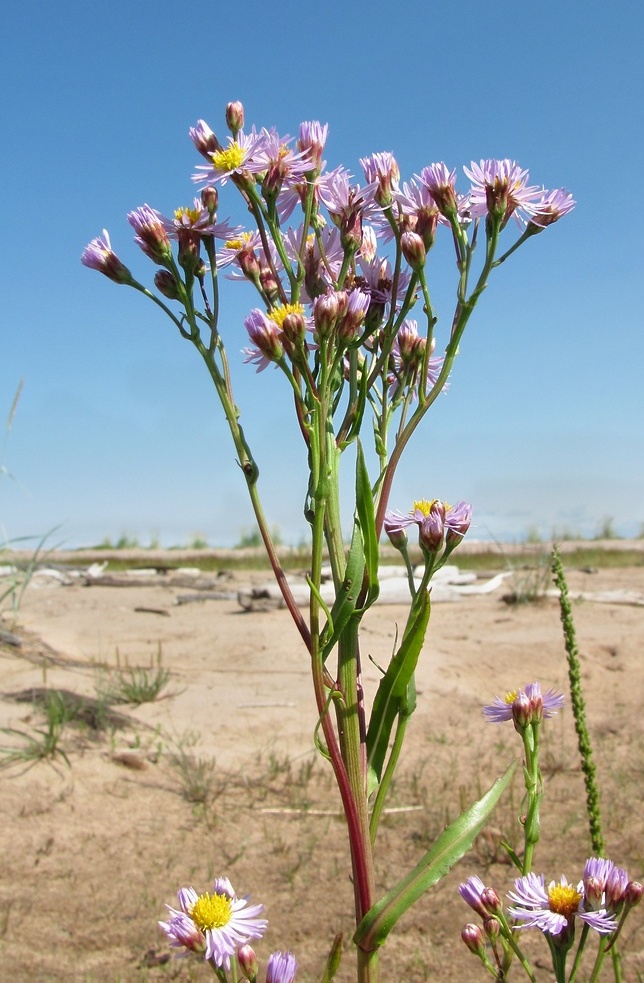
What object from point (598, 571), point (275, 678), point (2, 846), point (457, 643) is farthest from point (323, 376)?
point (598, 571)

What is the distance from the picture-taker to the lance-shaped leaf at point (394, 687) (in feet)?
4.57

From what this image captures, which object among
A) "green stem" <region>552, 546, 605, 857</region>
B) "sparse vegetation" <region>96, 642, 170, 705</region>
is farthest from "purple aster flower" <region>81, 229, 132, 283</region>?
"sparse vegetation" <region>96, 642, 170, 705</region>

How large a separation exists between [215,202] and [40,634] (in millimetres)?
4217

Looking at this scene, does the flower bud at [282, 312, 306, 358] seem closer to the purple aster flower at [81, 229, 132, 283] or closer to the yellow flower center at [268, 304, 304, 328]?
the yellow flower center at [268, 304, 304, 328]

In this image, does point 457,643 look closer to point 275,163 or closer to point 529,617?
point 529,617

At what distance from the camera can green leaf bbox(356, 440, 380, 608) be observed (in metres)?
1.40

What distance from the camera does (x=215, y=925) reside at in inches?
50.4

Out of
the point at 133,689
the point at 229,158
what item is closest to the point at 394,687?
the point at 229,158

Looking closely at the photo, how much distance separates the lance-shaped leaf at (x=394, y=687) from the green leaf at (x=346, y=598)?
4.0 inches

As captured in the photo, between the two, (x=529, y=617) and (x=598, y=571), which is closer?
(x=529, y=617)

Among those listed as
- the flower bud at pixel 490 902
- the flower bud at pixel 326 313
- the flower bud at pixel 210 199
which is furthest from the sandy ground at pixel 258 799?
the flower bud at pixel 210 199

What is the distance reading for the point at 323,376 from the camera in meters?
1.42

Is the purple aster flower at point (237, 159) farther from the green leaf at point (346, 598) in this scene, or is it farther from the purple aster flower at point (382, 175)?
the green leaf at point (346, 598)

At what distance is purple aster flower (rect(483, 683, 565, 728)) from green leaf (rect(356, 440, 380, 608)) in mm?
339
